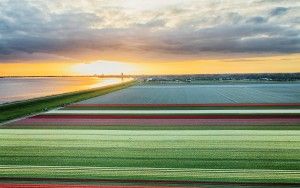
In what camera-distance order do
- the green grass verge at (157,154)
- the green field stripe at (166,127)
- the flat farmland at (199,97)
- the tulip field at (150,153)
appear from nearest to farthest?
the tulip field at (150,153), the green grass verge at (157,154), the green field stripe at (166,127), the flat farmland at (199,97)

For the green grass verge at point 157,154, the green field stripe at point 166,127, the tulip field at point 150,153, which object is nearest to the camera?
the tulip field at point 150,153

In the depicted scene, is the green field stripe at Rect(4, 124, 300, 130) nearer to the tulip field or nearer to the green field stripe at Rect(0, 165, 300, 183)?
the tulip field

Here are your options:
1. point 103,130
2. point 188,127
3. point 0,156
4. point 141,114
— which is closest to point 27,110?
point 141,114

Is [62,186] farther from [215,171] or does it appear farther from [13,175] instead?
[215,171]

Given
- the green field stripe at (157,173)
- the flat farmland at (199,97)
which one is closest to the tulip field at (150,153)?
the green field stripe at (157,173)

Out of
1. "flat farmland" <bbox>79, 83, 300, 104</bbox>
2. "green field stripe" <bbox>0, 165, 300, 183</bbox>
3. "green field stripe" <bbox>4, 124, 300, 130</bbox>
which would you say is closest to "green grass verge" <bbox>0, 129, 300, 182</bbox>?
"green field stripe" <bbox>0, 165, 300, 183</bbox>

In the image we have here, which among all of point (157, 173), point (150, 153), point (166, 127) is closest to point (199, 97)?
point (166, 127)

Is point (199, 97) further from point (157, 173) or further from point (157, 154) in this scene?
point (157, 173)

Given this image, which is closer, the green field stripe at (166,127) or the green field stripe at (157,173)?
the green field stripe at (157,173)

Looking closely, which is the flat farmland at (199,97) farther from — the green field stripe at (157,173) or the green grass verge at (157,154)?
Answer: the green field stripe at (157,173)

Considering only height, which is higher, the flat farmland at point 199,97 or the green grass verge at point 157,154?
the flat farmland at point 199,97

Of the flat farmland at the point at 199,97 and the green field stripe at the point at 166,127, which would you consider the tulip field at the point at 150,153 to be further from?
the flat farmland at the point at 199,97
